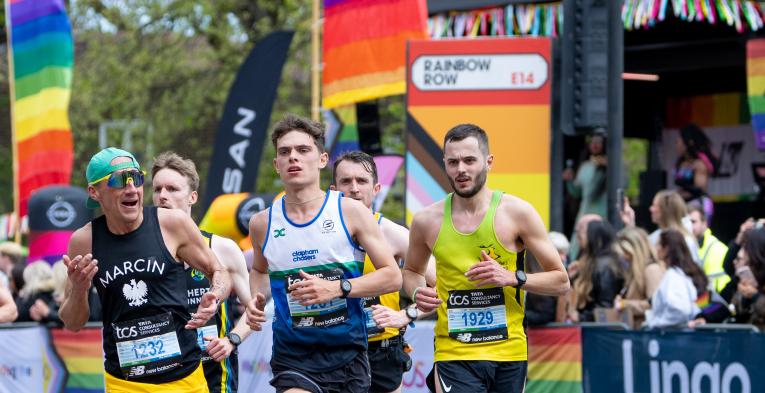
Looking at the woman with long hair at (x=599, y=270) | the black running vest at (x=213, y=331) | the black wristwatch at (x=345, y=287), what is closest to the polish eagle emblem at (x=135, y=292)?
the black wristwatch at (x=345, y=287)

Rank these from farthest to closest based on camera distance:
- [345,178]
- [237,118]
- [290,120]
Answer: [237,118], [345,178], [290,120]


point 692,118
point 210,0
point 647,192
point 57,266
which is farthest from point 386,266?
point 210,0

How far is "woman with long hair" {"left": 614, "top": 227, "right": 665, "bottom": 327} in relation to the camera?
10.9 metres

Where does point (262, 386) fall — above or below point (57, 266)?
below

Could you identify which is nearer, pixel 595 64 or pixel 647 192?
pixel 595 64

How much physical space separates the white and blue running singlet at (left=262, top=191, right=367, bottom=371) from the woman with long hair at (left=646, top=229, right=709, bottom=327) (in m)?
4.02

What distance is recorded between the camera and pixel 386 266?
686 cm

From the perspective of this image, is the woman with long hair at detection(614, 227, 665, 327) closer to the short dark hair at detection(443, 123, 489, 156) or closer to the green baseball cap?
the short dark hair at detection(443, 123, 489, 156)

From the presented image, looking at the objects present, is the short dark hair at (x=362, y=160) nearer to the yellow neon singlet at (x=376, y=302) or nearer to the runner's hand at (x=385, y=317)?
the yellow neon singlet at (x=376, y=302)

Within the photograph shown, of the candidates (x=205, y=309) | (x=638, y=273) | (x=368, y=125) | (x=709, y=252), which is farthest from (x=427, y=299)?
(x=368, y=125)

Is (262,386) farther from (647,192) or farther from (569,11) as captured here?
(647,192)

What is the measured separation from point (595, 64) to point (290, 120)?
16.1 ft

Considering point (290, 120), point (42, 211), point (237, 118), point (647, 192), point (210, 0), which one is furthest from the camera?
point (210, 0)

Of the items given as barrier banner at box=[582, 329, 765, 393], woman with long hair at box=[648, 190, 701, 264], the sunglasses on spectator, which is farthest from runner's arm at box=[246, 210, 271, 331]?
woman with long hair at box=[648, 190, 701, 264]
